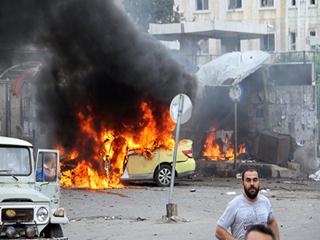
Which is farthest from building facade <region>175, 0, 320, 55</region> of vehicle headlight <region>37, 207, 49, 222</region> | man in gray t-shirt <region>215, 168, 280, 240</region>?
→ man in gray t-shirt <region>215, 168, 280, 240</region>

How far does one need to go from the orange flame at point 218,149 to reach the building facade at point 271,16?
2278 cm

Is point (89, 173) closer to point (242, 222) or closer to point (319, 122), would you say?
point (319, 122)

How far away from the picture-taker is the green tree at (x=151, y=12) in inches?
1499

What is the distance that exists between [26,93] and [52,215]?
19633mm

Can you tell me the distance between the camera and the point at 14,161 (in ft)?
34.8

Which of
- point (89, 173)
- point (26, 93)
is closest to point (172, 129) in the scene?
point (89, 173)

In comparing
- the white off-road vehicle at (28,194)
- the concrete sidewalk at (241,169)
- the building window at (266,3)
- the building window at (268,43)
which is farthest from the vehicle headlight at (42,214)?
the building window at (266,3)

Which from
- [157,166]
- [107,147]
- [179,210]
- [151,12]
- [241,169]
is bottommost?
[179,210]

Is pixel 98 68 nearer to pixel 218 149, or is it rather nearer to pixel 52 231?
pixel 218 149

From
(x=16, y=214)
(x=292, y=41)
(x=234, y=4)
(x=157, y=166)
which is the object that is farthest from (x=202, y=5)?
(x=16, y=214)

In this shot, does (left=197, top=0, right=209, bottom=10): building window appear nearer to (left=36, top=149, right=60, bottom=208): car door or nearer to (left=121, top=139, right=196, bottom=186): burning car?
(left=121, top=139, right=196, bottom=186): burning car

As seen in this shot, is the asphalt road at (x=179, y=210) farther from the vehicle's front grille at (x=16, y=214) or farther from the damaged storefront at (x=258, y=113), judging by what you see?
the damaged storefront at (x=258, y=113)

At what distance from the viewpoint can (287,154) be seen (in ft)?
88.9

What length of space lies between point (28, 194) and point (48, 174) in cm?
114
